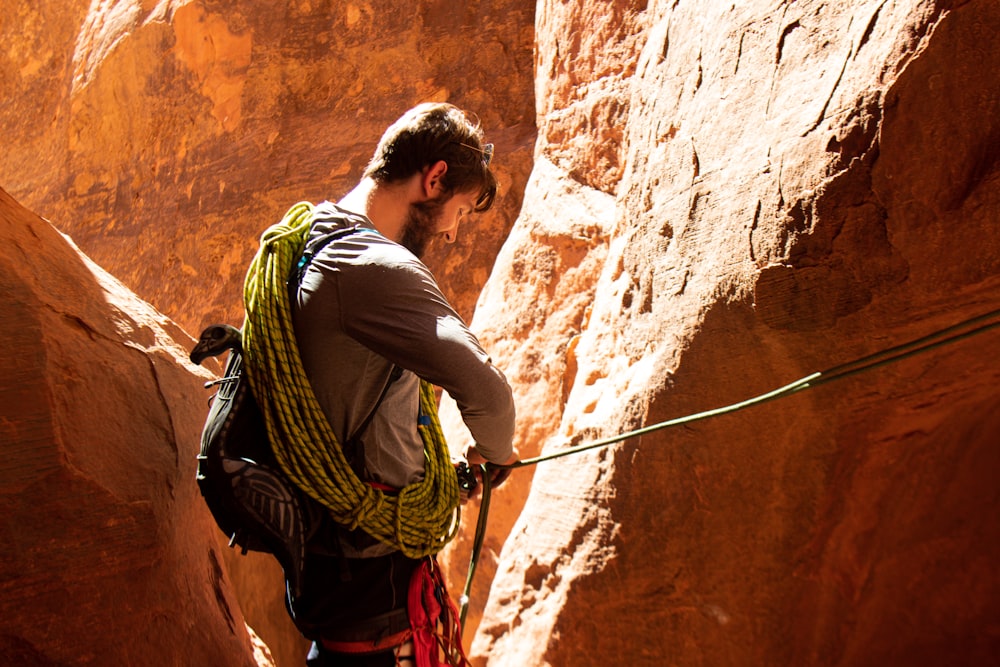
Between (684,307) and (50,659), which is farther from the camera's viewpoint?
(684,307)

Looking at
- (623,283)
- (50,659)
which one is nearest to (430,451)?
(50,659)

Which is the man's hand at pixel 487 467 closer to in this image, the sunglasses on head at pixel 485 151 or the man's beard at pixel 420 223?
the man's beard at pixel 420 223

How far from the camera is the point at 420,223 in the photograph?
6.05 feet

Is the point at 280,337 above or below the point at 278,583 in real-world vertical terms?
above

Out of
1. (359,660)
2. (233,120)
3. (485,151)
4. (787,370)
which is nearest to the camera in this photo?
(359,660)

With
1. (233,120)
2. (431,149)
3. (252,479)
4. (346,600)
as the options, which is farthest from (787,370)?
(233,120)

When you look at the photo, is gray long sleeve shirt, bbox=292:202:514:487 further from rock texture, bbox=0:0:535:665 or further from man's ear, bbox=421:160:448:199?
rock texture, bbox=0:0:535:665

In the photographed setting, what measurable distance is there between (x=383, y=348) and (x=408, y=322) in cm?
7

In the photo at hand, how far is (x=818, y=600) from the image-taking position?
223 centimetres

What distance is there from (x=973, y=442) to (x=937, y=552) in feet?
1.10

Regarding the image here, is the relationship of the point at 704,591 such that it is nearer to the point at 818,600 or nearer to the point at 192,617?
the point at 818,600

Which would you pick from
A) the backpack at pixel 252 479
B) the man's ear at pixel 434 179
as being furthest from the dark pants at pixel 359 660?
the man's ear at pixel 434 179

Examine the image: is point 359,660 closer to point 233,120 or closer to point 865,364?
point 865,364

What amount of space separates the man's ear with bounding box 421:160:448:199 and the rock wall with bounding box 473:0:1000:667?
75 centimetres
